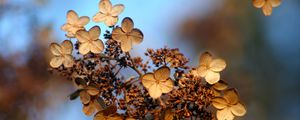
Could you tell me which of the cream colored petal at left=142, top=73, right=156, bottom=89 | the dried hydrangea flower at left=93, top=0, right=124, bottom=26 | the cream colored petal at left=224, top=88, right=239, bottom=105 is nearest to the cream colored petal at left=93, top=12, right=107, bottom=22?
the dried hydrangea flower at left=93, top=0, right=124, bottom=26

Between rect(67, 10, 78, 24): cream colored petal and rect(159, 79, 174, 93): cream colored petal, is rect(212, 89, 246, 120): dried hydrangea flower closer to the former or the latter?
rect(159, 79, 174, 93): cream colored petal

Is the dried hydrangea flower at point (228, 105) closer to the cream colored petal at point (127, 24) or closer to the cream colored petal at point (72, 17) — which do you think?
the cream colored petal at point (127, 24)

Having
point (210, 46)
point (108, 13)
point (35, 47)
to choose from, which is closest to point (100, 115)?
point (108, 13)

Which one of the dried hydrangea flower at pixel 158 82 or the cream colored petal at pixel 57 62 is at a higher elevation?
the cream colored petal at pixel 57 62

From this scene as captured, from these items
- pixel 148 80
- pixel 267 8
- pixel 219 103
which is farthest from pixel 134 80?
pixel 267 8

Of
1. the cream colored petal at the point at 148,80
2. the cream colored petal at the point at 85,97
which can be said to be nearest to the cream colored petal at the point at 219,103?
the cream colored petal at the point at 148,80

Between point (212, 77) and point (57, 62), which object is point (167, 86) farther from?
point (57, 62)

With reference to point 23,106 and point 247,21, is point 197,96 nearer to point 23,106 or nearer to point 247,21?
point 23,106
